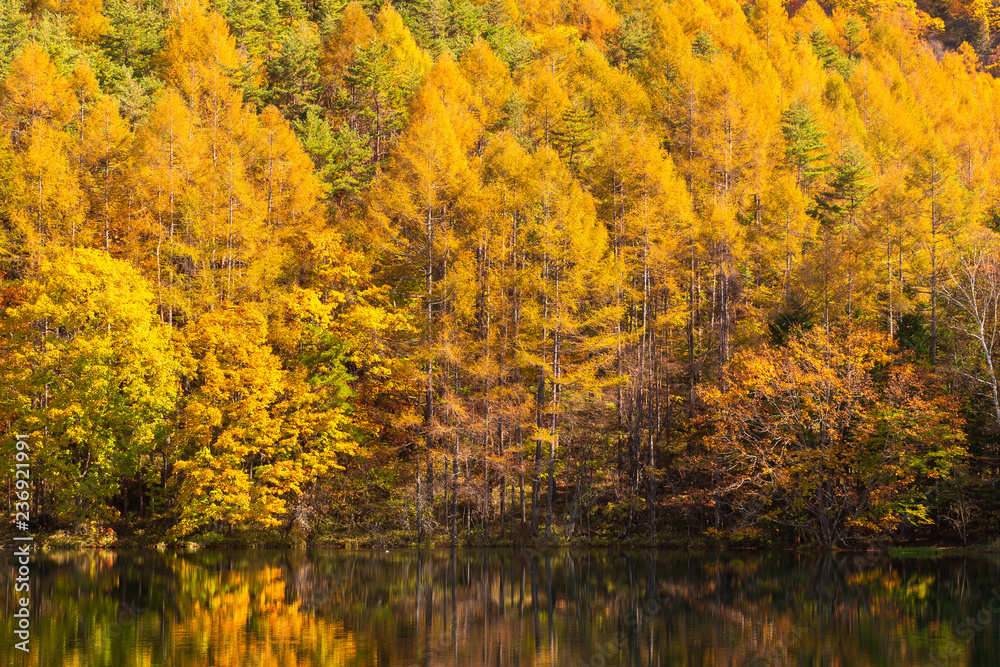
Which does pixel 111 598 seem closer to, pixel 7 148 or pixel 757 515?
pixel 757 515

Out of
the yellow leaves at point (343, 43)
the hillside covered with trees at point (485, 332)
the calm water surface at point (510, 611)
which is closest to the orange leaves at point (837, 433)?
the hillside covered with trees at point (485, 332)

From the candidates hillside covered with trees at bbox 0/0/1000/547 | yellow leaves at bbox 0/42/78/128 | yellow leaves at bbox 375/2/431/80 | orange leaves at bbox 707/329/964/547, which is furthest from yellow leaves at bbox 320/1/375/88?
orange leaves at bbox 707/329/964/547

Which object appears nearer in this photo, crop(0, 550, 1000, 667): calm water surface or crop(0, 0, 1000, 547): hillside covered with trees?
crop(0, 550, 1000, 667): calm water surface

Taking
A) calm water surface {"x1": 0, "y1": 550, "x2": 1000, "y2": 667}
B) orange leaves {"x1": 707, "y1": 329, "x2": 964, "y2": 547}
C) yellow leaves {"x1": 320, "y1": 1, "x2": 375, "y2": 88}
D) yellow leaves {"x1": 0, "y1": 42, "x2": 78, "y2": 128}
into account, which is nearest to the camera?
calm water surface {"x1": 0, "y1": 550, "x2": 1000, "y2": 667}

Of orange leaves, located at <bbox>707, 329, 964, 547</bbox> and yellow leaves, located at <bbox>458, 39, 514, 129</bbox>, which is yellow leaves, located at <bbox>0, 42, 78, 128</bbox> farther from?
orange leaves, located at <bbox>707, 329, 964, 547</bbox>

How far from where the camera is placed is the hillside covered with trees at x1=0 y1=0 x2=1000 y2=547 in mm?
36375

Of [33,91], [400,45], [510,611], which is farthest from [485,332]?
[400,45]

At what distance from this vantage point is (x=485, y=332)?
40719 millimetres

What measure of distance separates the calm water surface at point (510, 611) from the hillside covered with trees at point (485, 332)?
16.1 feet

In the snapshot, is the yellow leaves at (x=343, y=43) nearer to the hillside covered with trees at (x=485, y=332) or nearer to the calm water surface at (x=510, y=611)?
the hillside covered with trees at (x=485, y=332)

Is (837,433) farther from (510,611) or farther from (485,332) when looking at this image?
(510,611)

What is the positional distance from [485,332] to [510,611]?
65.9 ft

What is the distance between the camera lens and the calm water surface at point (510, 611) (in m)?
16.1

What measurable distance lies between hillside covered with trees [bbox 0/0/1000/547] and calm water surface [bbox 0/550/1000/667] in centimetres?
490
